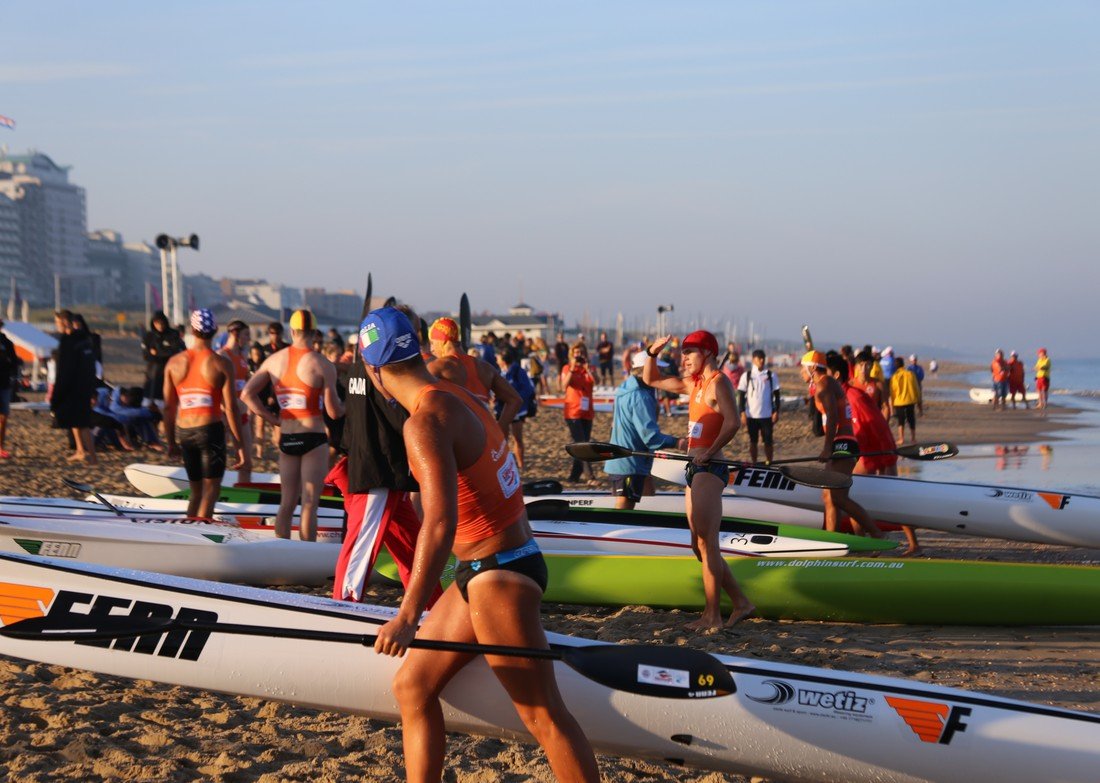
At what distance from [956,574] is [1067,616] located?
684 millimetres

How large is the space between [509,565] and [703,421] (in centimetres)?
304

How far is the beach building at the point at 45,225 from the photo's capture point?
523 ft

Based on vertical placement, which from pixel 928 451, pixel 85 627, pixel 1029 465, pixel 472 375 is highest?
pixel 472 375

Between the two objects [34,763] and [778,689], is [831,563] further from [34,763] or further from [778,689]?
[34,763]

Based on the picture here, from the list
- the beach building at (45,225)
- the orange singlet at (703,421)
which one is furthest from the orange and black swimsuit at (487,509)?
the beach building at (45,225)

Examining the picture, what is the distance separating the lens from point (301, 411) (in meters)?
6.90

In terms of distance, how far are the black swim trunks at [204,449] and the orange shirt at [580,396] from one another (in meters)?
5.83

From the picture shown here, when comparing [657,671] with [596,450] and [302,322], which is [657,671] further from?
[302,322]

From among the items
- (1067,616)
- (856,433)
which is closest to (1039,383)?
(856,433)

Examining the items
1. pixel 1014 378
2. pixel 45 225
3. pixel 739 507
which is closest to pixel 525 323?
pixel 1014 378

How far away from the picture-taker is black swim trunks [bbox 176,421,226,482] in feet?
24.4

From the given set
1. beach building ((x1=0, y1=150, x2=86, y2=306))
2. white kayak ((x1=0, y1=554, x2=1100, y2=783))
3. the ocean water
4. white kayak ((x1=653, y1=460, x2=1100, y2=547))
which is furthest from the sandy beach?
beach building ((x1=0, y1=150, x2=86, y2=306))

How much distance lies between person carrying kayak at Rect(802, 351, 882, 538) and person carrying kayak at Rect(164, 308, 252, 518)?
4.26 m

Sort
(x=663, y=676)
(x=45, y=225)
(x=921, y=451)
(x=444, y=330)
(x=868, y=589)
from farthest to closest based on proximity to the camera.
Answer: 1. (x=45, y=225)
2. (x=921, y=451)
3. (x=444, y=330)
4. (x=868, y=589)
5. (x=663, y=676)
